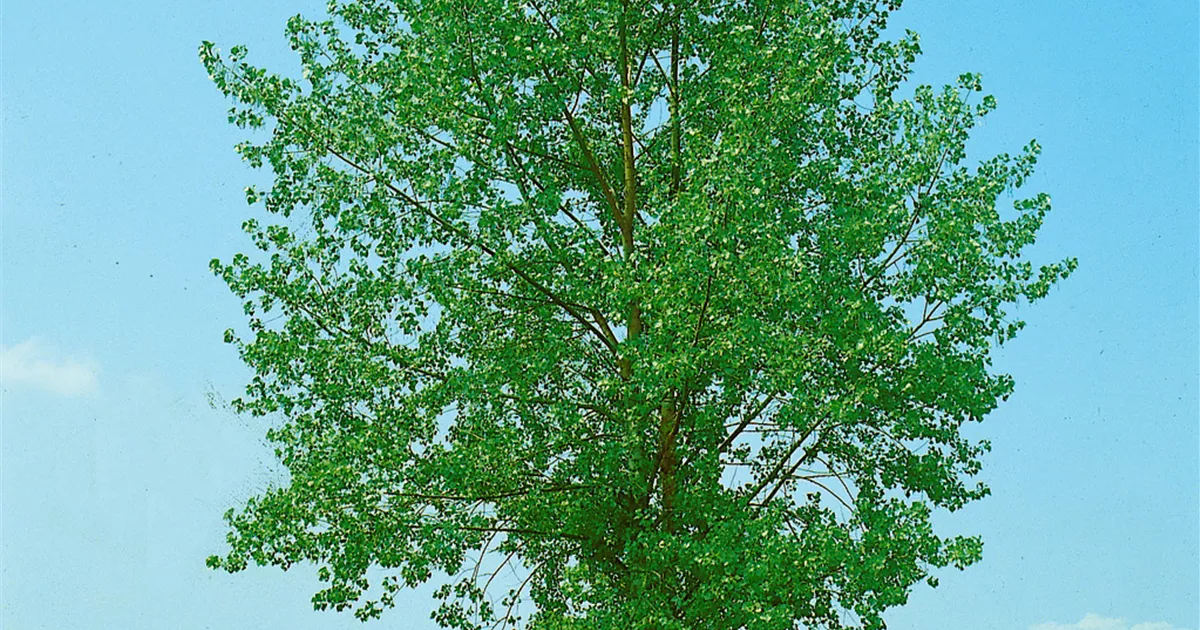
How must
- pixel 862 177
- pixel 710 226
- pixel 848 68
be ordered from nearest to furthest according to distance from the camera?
pixel 710 226 → pixel 862 177 → pixel 848 68

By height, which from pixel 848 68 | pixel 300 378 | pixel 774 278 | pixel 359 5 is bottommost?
pixel 774 278

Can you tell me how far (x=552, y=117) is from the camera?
17.8 meters

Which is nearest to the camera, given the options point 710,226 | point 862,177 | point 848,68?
point 710,226

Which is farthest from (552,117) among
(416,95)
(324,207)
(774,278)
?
(774,278)

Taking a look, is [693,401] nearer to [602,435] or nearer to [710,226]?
[602,435]

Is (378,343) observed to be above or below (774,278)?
above

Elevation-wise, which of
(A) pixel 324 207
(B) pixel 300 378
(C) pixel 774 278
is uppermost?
(A) pixel 324 207

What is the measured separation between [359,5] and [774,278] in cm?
685

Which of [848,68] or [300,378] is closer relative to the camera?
[300,378]

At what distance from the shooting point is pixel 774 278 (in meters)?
15.0

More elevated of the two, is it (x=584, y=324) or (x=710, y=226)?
(x=584, y=324)

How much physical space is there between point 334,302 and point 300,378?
3.11ft

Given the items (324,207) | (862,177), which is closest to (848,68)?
(862,177)

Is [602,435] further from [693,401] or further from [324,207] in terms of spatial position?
[324,207]
